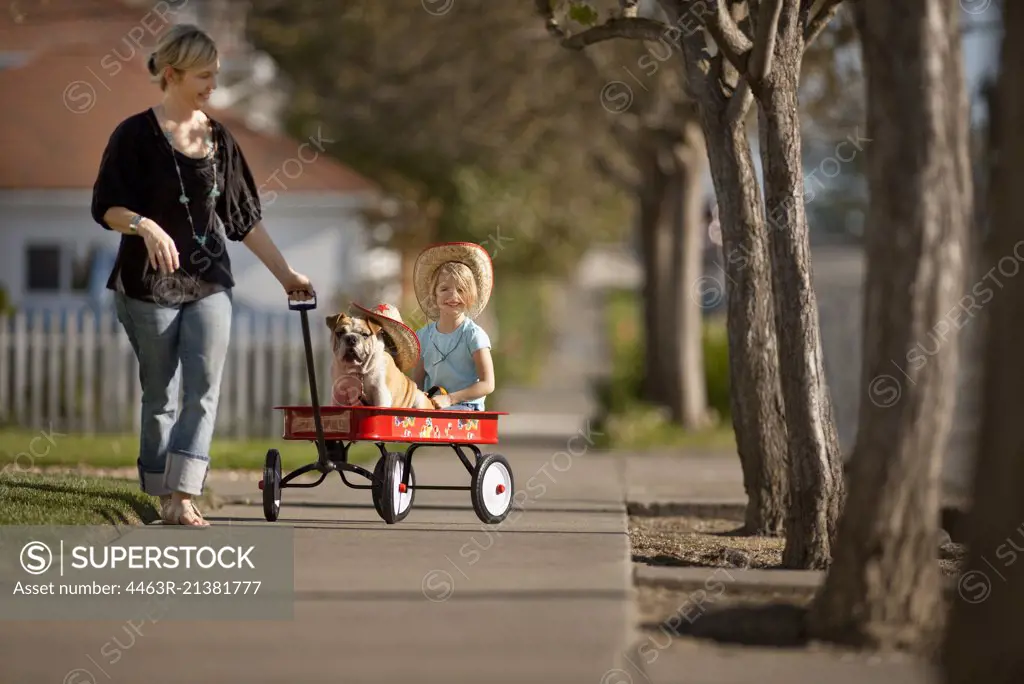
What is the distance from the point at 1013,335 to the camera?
4.75m

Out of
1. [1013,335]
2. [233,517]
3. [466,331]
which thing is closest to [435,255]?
[466,331]

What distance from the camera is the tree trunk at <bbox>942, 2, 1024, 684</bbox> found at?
466cm

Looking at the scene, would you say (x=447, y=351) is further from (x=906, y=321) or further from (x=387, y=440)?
(x=906, y=321)

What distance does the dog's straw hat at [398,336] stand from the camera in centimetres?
873

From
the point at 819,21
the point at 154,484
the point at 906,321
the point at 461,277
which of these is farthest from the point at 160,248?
the point at 819,21

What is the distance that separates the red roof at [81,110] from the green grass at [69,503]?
1701cm

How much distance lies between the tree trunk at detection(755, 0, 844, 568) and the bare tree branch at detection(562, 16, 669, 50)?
1143 millimetres

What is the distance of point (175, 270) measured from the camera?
26.3 feet

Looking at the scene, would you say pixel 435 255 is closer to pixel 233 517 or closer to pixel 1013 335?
pixel 233 517

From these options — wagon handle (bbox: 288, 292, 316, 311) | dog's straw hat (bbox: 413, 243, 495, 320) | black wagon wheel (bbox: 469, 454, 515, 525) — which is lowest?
black wagon wheel (bbox: 469, 454, 515, 525)

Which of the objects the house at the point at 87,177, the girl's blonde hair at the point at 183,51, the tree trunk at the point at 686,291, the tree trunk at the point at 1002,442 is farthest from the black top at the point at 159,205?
the house at the point at 87,177

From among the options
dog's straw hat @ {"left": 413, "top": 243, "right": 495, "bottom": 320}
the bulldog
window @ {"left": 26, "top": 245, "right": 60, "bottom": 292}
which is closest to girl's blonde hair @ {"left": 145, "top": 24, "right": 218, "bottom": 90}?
the bulldog

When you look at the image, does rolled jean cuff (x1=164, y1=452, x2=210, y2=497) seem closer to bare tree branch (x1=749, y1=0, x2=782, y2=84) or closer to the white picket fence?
bare tree branch (x1=749, y1=0, x2=782, y2=84)

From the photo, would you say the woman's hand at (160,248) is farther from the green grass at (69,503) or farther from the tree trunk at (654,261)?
the tree trunk at (654,261)
